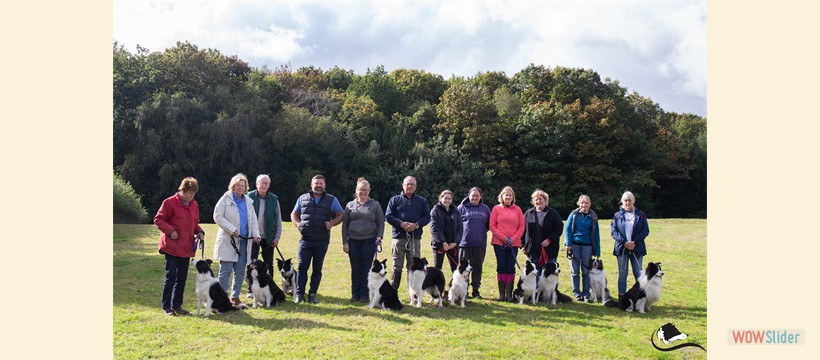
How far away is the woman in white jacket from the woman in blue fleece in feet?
9.84

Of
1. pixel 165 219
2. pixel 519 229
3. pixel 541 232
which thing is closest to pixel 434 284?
pixel 519 229

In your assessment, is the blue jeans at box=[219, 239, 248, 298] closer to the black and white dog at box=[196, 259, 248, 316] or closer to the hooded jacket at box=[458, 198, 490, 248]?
the black and white dog at box=[196, 259, 248, 316]

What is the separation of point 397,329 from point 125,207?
21.1 m

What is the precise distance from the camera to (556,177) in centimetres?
3300

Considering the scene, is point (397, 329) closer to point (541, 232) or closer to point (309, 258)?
point (309, 258)

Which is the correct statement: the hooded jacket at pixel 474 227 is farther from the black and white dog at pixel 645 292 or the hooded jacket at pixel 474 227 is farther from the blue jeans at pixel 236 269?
the blue jeans at pixel 236 269

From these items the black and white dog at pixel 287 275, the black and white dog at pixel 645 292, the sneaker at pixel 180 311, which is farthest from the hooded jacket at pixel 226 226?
the black and white dog at pixel 645 292

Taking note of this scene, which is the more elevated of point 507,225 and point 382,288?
point 507,225

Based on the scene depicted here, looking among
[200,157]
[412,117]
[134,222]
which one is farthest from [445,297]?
[412,117]

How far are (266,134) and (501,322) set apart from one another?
1050 inches

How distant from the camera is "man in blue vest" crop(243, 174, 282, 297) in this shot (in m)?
8.19

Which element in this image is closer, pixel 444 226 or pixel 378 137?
pixel 444 226
